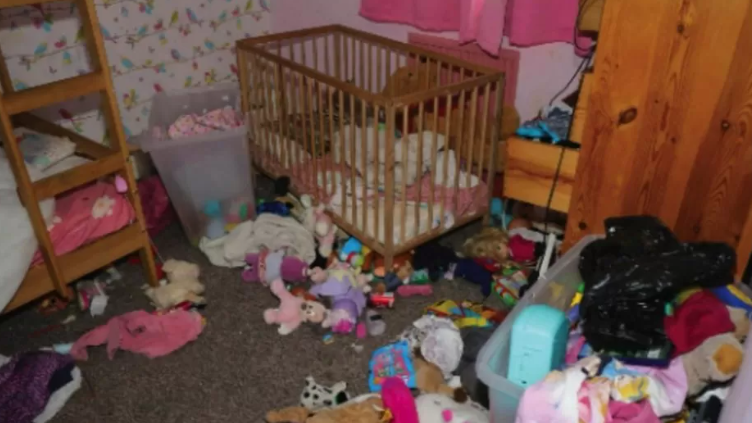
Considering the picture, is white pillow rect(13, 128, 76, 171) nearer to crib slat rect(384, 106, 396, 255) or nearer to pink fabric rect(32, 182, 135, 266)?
pink fabric rect(32, 182, 135, 266)

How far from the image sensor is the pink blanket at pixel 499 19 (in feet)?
7.47

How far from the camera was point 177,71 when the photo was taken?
301 cm

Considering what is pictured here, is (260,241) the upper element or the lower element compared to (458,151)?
lower

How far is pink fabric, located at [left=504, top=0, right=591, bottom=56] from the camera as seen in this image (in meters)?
2.25

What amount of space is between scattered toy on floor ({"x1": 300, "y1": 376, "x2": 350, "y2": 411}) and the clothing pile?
0.64 m

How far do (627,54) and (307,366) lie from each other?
130 cm

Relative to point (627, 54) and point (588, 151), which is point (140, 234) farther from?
point (627, 54)

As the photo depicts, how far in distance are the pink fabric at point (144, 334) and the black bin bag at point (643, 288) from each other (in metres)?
1.28

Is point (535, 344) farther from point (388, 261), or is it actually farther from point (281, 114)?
point (281, 114)

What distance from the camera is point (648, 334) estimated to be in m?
1.44

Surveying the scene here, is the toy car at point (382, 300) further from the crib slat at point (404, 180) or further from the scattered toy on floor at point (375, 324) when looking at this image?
the crib slat at point (404, 180)

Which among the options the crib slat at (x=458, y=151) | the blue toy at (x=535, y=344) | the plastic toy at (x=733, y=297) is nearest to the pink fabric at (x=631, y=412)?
the blue toy at (x=535, y=344)

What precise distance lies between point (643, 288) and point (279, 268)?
1.30 meters

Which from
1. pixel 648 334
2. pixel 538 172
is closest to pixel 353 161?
pixel 538 172
